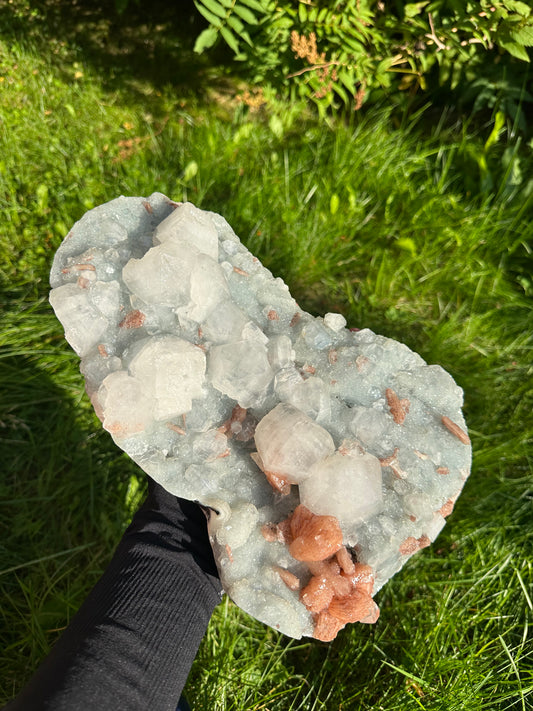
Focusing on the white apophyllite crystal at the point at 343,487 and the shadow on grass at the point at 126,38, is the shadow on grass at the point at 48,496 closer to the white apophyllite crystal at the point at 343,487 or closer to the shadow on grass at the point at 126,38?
the white apophyllite crystal at the point at 343,487

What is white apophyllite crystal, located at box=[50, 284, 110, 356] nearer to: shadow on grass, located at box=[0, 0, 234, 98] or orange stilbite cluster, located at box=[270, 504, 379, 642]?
orange stilbite cluster, located at box=[270, 504, 379, 642]

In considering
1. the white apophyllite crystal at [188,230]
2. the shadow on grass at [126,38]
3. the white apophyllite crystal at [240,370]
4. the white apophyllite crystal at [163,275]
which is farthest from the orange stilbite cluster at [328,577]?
the shadow on grass at [126,38]

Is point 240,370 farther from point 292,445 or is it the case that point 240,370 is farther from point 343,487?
point 343,487

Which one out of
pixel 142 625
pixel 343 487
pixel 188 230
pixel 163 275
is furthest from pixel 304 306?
pixel 142 625

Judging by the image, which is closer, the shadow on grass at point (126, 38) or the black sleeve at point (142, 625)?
the black sleeve at point (142, 625)

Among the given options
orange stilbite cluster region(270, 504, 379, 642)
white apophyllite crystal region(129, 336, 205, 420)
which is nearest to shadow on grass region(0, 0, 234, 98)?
white apophyllite crystal region(129, 336, 205, 420)
